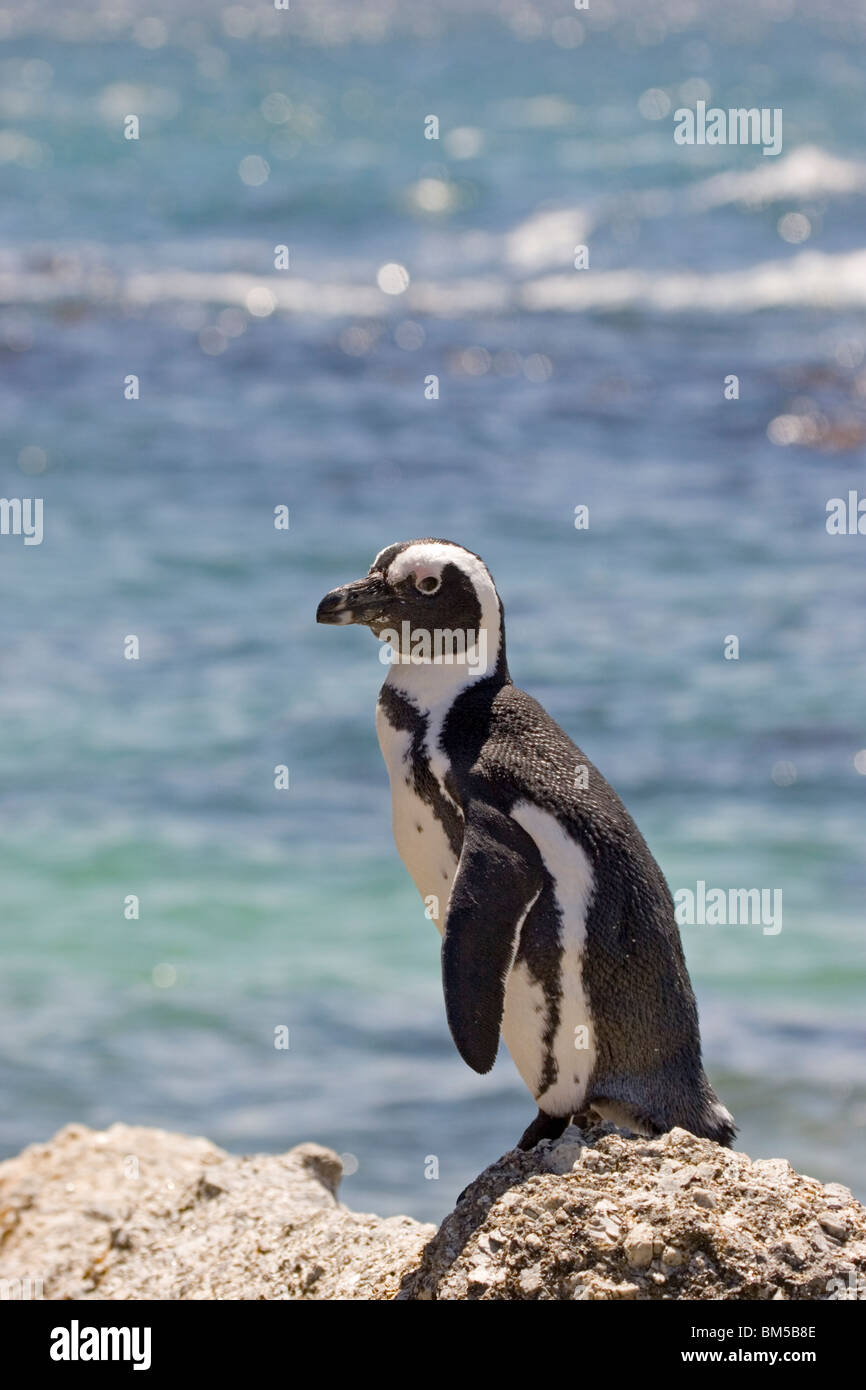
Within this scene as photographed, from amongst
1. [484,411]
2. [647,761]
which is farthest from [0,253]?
[647,761]

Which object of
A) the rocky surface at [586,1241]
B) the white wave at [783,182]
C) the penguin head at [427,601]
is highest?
the white wave at [783,182]

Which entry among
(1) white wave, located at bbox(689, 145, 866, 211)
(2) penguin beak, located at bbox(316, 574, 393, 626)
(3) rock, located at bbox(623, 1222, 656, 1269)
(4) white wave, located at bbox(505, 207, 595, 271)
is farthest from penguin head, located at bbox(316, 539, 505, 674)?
(1) white wave, located at bbox(689, 145, 866, 211)

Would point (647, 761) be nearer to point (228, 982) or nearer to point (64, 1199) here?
point (228, 982)

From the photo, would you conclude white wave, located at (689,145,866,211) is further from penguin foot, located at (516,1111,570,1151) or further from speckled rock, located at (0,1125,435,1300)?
penguin foot, located at (516,1111,570,1151)

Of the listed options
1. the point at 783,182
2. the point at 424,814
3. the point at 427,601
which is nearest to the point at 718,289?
the point at 783,182

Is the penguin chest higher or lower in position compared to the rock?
higher

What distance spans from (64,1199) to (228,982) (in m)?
3.44

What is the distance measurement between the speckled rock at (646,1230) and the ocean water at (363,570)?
138 inches

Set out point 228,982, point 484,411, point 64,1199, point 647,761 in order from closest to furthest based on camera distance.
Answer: point 64,1199 < point 228,982 < point 647,761 < point 484,411

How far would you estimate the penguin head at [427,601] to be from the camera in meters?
4.61

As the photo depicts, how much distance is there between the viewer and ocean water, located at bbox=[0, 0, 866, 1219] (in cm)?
875

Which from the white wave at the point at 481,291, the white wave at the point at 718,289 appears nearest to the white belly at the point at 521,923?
the white wave at the point at 481,291

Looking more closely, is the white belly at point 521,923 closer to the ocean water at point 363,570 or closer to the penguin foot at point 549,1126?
the penguin foot at point 549,1126

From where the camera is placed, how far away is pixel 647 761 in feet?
38.2
